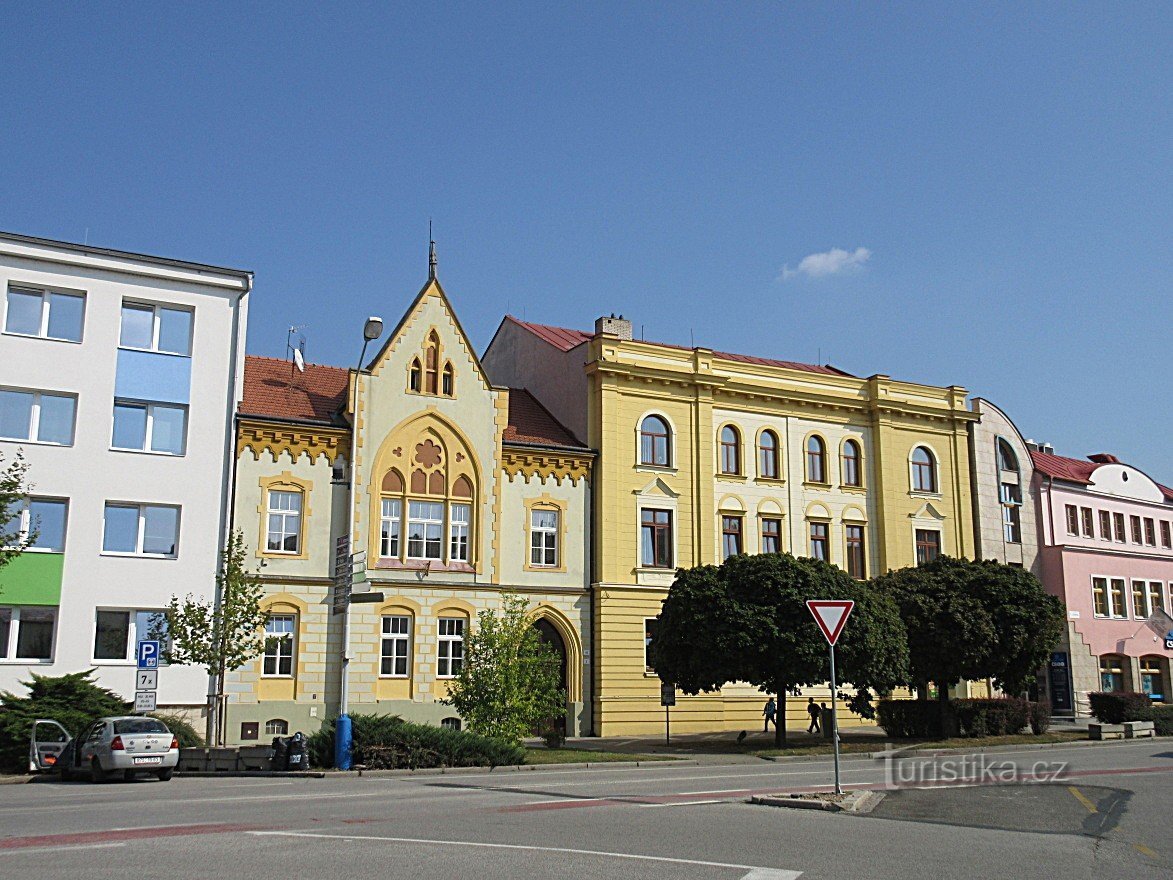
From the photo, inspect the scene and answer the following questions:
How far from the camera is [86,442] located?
33406mm

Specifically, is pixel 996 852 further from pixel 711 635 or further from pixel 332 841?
pixel 711 635

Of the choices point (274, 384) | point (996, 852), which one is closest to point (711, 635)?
point (274, 384)

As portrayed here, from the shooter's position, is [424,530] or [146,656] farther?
[424,530]

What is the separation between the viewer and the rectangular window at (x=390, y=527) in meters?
37.5

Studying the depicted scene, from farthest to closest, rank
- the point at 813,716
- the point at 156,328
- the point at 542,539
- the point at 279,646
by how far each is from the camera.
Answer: the point at 542,539, the point at 813,716, the point at 156,328, the point at 279,646

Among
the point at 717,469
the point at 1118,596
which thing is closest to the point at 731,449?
the point at 717,469

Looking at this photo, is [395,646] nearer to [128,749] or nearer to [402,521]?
[402,521]

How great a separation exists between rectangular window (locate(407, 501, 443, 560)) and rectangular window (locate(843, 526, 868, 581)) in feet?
56.9

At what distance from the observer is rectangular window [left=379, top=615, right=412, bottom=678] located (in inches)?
1447

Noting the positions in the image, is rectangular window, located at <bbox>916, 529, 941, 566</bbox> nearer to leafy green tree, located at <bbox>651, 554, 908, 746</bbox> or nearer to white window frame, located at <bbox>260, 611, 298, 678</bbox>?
leafy green tree, located at <bbox>651, 554, 908, 746</bbox>

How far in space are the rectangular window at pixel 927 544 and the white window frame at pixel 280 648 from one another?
26.0m

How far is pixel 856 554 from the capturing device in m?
46.8

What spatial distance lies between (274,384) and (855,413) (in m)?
23.4

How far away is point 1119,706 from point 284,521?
29564mm
